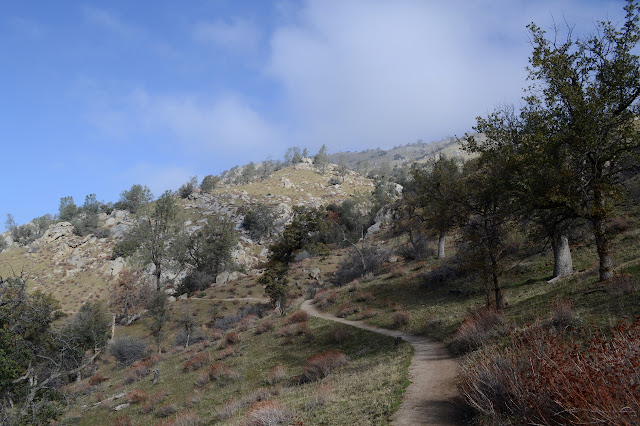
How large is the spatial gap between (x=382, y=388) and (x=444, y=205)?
11.6 m

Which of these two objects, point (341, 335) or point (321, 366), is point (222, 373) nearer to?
point (341, 335)

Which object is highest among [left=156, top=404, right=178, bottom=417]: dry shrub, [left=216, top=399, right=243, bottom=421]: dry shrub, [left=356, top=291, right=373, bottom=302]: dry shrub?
[left=356, top=291, right=373, bottom=302]: dry shrub

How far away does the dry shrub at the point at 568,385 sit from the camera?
399cm

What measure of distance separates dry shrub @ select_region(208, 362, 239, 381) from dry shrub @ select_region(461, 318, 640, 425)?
15193 millimetres

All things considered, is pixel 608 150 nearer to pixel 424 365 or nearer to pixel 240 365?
pixel 424 365

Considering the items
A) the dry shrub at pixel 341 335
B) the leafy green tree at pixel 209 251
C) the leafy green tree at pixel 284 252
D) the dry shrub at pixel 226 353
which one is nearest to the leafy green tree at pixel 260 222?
the leafy green tree at pixel 209 251

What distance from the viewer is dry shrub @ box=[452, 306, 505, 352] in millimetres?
11516

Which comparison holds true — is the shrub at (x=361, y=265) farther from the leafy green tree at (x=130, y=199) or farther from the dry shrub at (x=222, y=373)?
the leafy green tree at (x=130, y=199)

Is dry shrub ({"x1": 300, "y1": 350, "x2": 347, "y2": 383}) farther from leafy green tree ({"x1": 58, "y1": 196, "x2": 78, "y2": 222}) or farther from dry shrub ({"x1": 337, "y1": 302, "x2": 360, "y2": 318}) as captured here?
leafy green tree ({"x1": 58, "y1": 196, "x2": 78, "y2": 222})

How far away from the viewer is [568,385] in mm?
4574

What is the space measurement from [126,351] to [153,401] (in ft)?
64.1

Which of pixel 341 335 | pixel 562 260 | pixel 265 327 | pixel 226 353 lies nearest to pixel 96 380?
pixel 226 353

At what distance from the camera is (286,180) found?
118 m

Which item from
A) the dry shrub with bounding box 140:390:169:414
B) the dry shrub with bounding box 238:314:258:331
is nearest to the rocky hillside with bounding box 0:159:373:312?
the dry shrub with bounding box 238:314:258:331
